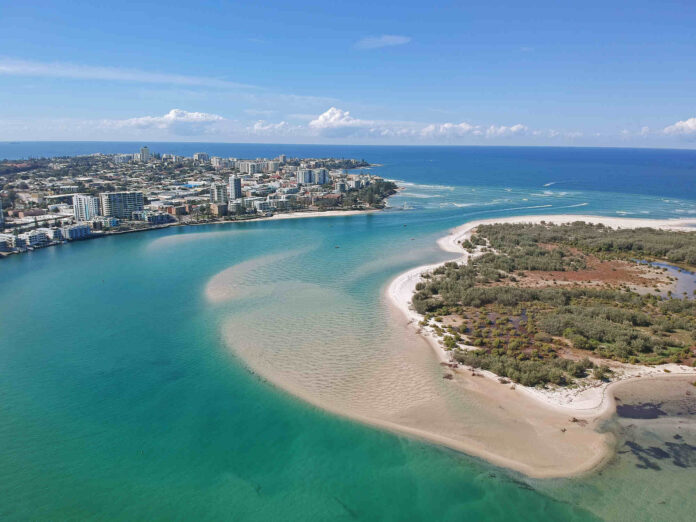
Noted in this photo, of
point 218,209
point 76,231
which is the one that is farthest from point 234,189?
point 76,231

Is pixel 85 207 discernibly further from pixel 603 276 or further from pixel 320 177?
pixel 603 276

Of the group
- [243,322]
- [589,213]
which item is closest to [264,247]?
[243,322]

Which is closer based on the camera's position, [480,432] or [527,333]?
[480,432]

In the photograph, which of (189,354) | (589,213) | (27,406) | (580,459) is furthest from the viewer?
(589,213)

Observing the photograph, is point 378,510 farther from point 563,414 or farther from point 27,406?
point 27,406

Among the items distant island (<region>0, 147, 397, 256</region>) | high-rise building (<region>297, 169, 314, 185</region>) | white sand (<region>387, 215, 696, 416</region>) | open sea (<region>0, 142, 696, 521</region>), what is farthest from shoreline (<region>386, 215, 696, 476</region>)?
high-rise building (<region>297, 169, 314, 185</region>)

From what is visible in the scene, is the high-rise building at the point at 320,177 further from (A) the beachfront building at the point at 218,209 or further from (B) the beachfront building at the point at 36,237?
(B) the beachfront building at the point at 36,237
